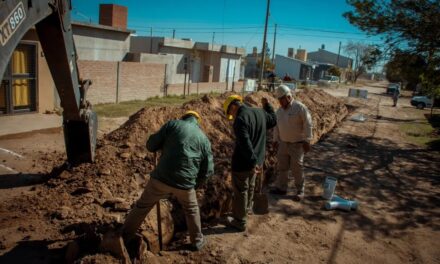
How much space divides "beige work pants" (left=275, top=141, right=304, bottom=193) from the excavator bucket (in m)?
3.28

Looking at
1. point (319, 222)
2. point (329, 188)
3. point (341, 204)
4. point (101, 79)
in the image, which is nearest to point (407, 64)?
point (329, 188)

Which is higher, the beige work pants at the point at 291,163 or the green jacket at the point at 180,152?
the green jacket at the point at 180,152

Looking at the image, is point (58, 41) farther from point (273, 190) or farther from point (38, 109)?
point (38, 109)

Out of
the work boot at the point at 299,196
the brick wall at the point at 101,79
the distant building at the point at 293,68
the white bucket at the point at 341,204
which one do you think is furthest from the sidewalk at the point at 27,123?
the distant building at the point at 293,68

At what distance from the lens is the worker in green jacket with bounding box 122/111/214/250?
405 centimetres

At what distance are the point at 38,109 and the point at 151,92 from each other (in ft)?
28.1

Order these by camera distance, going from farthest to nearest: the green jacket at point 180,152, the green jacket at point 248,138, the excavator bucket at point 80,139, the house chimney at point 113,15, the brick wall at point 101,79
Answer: the house chimney at point 113,15, the brick wall at point 101,79, the excavator bucket at point 80,139, the green jacket at point 248,138, the green jacket at point 180,152

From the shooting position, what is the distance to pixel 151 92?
67.3ft

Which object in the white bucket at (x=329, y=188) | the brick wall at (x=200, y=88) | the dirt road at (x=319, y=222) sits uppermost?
the brick wall at (x=200, y=88)

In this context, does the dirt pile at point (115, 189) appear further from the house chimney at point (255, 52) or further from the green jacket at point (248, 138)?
the house chimney at point (255, 52)

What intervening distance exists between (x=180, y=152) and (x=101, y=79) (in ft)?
44.7

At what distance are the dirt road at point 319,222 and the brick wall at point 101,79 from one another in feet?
21.1

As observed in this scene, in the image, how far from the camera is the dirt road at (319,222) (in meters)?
4.64

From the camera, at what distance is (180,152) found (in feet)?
13.2
